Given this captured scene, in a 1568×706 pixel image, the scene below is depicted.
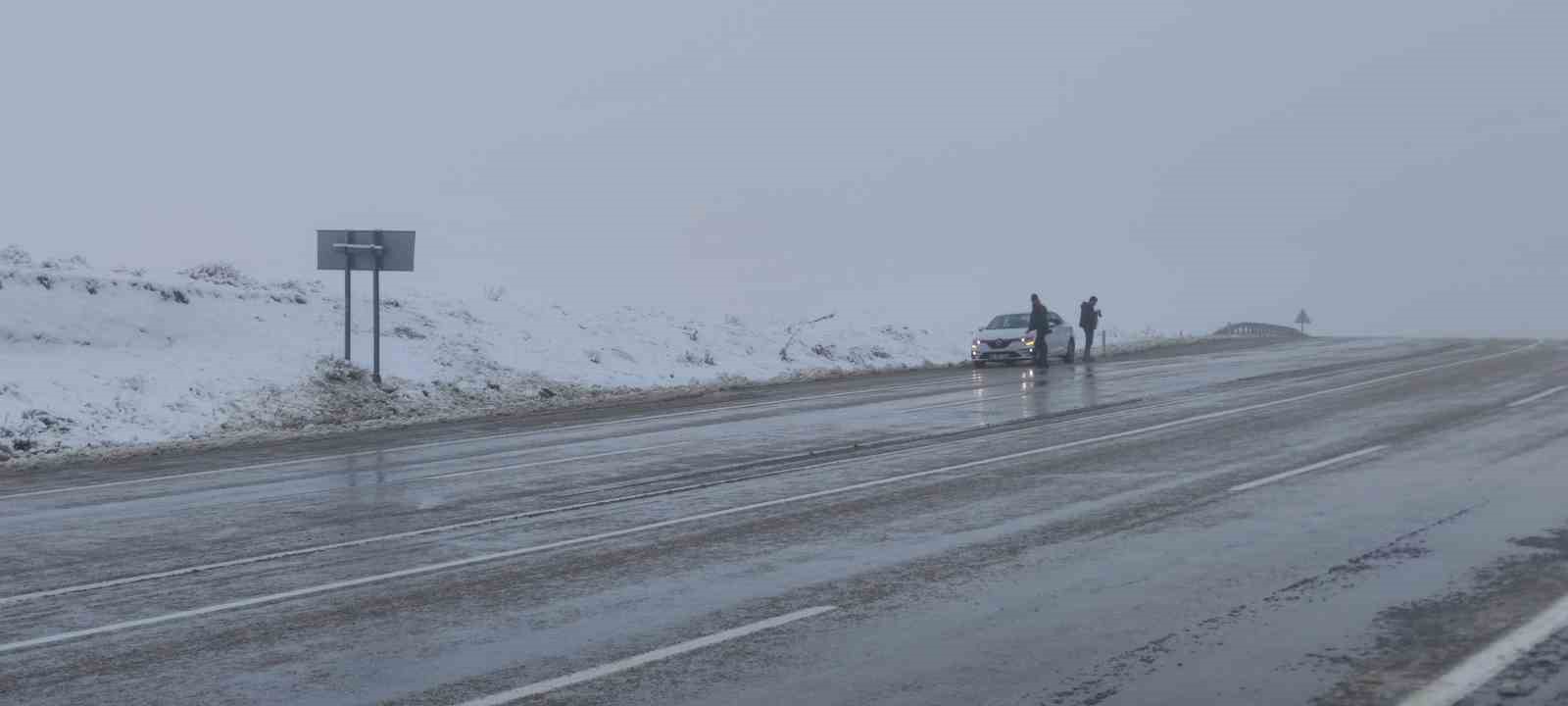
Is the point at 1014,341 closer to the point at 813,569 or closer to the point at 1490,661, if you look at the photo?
the point at 813,569

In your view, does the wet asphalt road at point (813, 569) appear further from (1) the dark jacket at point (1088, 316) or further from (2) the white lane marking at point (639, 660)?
(1) the dark jacket at point (1088, 316)

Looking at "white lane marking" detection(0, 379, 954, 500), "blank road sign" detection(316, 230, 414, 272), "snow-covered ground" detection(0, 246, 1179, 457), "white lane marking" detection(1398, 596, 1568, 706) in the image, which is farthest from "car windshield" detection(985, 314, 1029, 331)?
"white lane marking" detection(1398, 596, 1568, 706)

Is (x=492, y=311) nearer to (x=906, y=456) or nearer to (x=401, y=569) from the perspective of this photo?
(x=906, y=456)

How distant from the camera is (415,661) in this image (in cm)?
707

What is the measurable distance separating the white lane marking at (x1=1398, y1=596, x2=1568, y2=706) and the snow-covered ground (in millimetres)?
18645

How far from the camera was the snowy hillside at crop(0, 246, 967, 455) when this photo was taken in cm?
2248

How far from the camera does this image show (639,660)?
7004 mm

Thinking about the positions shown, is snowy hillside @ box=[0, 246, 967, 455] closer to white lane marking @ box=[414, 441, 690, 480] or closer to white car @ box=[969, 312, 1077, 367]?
white car @ box=[969, 312, 1077, 367]

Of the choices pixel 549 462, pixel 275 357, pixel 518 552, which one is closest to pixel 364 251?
pixel 275 357

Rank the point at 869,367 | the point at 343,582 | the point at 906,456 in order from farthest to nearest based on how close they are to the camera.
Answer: the point at 869,367
the point at 906,456
the point at 343,582

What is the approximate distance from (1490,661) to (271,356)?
23680mm

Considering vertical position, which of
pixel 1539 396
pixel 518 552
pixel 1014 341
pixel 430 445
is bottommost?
pixel 430 445

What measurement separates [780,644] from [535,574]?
2527 millimetres

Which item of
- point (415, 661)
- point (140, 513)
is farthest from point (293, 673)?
point (140, 513)
